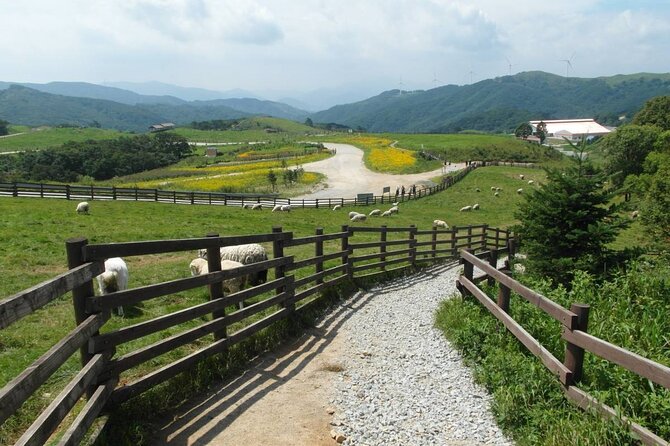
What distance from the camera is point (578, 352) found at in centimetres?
509

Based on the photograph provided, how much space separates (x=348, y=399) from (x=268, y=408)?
1125mm

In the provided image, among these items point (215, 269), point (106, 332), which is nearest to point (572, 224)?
point (215, 269)

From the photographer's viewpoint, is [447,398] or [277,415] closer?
[277,415]

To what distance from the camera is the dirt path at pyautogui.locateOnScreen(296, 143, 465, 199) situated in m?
59.1

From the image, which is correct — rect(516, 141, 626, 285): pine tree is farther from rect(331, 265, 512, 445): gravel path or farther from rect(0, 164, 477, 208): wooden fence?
rect(0, 164, 477, 208): wooden fence

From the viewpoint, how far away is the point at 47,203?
29.0m

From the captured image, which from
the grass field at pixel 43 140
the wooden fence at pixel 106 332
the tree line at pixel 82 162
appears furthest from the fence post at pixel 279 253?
the grass field at pixel 43 140

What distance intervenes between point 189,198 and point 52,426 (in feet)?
123

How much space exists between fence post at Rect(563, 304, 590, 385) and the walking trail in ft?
3.64

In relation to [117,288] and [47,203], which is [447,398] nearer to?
[117,288]

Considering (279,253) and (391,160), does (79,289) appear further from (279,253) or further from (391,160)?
(391,160)

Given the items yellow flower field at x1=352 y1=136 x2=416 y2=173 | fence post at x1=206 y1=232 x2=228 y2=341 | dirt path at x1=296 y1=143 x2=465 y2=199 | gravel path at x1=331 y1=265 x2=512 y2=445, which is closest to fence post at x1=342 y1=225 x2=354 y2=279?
gravel path at x1=331 y1=265 x2=512 y2=445

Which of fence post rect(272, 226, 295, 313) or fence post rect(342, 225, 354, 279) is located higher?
fence post rect(272, 226, 295, 313)

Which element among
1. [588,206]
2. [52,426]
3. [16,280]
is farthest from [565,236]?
[16,280]
